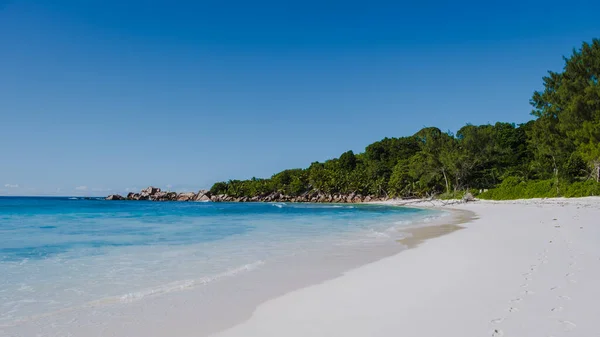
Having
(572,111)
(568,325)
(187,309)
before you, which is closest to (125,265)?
(187,309)

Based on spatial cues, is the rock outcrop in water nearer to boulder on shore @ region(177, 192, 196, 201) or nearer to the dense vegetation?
boulder on shore @ region(177, 192, 196, 201)

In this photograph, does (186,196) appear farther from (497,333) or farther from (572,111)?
(497,333)

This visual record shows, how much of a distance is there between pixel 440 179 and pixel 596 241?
177 ft

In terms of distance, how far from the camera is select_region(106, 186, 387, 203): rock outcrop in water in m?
82.9

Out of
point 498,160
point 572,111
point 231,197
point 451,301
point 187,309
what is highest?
point 572,111

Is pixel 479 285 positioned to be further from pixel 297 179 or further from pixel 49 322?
pixel 297 179

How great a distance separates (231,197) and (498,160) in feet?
246

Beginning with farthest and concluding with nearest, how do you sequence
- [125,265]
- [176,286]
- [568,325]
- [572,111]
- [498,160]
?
[498,160], [572,111], [125,265], [176,286], [568,325]

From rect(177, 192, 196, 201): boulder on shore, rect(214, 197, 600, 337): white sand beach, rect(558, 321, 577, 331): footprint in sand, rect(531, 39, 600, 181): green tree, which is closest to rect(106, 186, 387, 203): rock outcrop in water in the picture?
rect(177, 192, 196, 201): boulder on shore

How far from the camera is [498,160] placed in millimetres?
56188

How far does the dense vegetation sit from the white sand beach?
91.8 ft

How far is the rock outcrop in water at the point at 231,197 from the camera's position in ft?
272

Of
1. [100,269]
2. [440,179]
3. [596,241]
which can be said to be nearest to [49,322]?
[100,269]

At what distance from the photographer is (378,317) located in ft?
14.0
